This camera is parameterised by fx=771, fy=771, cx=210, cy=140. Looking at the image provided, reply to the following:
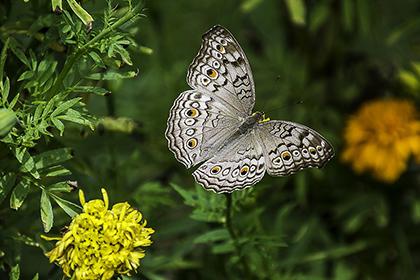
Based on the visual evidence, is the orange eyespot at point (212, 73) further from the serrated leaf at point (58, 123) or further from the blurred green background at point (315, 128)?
the blurred green background at point (315, 128)

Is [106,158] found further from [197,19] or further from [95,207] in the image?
[197,19]

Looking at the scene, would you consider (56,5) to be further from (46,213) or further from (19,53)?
(46,213)

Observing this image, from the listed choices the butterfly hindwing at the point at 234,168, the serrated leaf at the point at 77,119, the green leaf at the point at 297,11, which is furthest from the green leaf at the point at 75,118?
the green leaf at the point at 297,11

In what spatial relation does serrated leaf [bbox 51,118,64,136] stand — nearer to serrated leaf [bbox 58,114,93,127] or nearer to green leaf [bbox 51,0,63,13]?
serrated leaf [bbox 58,114,93,127]

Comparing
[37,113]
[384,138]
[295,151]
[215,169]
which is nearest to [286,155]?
[295,151]

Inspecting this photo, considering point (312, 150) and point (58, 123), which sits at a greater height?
point (58, 123)

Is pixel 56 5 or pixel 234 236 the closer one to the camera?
pixel 56 5
